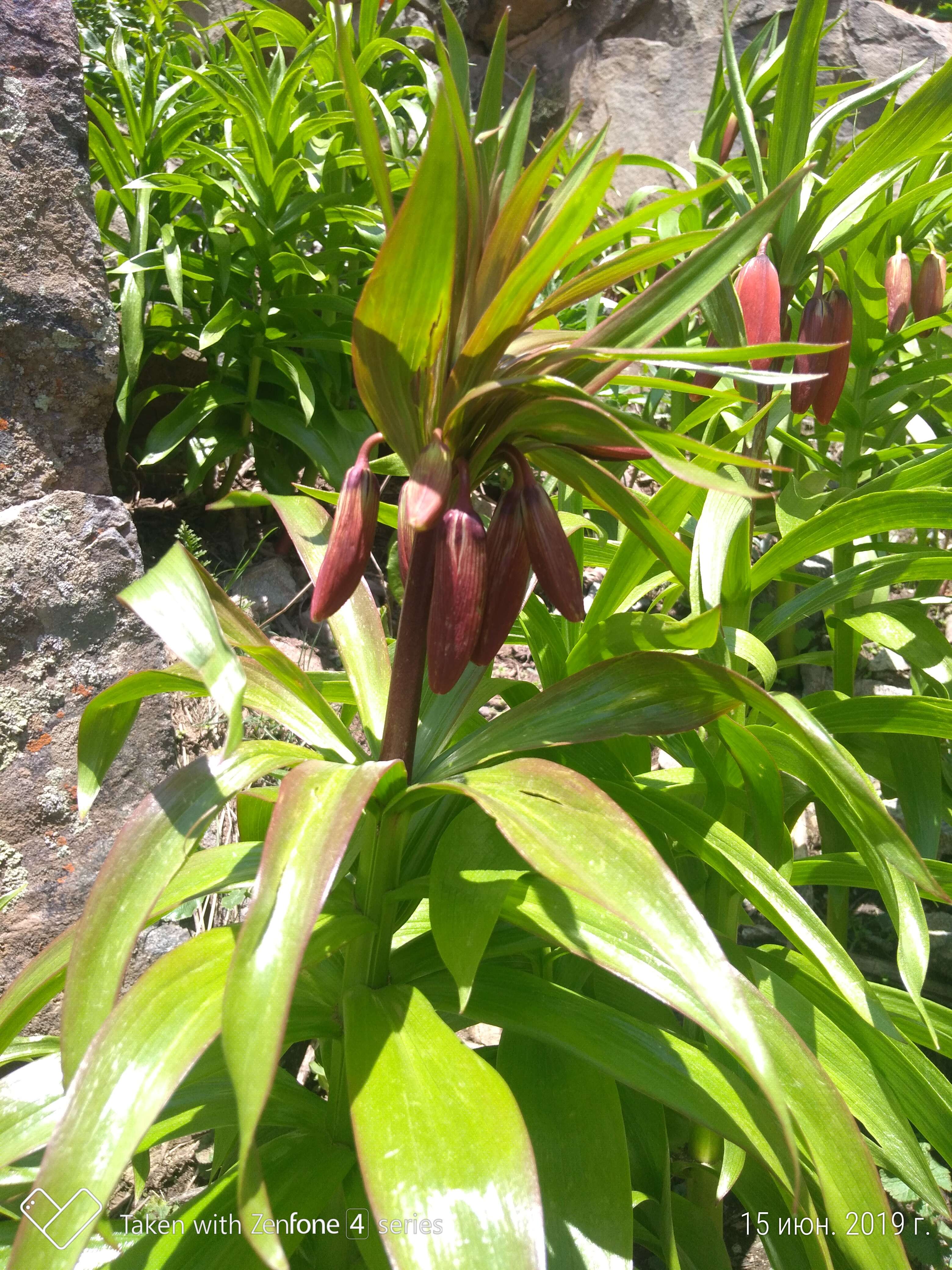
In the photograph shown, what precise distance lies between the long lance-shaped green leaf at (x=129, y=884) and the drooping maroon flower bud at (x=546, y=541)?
0.99ft

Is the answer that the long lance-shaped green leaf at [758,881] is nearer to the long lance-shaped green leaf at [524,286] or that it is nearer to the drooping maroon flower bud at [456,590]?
the drooping maroon flower bud at [456,590]

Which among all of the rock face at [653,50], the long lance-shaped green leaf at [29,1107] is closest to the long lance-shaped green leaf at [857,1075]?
the long lance-shaped green leaf at [29,1107]

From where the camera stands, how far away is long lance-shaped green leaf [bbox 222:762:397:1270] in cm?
52

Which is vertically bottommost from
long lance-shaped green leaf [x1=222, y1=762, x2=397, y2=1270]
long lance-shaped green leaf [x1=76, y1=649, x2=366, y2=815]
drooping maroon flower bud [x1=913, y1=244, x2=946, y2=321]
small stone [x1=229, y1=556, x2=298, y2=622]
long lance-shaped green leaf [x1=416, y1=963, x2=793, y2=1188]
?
small stone [x1=229, y1=556, x2=298, y2=622]

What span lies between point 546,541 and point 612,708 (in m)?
0.19

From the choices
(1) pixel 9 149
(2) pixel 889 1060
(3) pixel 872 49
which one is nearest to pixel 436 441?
(2) pixel 889 1060

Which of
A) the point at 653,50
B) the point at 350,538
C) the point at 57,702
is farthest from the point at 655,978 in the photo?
the point at 653,50

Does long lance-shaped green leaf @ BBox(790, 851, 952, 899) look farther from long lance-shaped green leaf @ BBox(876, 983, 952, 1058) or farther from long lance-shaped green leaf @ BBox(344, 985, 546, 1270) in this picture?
long lance-shaped green leaf @ BBox(344, 985, 546, 1270)

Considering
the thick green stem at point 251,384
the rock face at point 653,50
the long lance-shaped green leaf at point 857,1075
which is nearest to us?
the long lance-shaped green leaf at point 857,1075

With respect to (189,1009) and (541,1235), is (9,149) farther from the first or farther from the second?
(541,1235)

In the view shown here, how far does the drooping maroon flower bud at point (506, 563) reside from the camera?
76 cm

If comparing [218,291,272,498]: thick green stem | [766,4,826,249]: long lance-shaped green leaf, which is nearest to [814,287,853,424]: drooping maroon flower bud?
[766,4,826,249]: long lance-shaped green leaf

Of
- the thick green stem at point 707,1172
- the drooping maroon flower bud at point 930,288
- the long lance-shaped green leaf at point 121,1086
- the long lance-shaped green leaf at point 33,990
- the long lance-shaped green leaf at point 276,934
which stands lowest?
the thick green stem at point 707,1172

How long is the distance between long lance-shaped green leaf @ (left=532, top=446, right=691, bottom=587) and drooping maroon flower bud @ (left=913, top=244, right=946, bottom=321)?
98 centimetres
